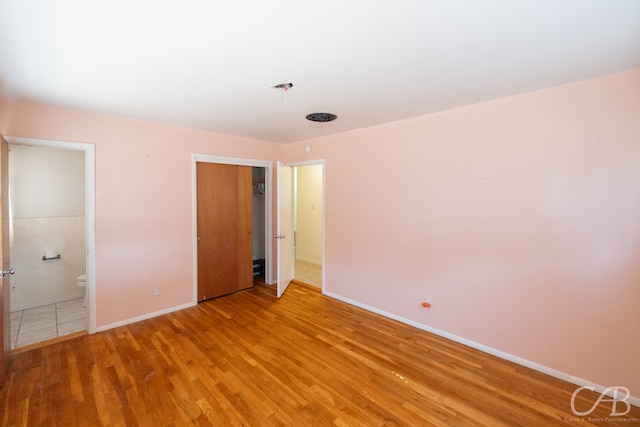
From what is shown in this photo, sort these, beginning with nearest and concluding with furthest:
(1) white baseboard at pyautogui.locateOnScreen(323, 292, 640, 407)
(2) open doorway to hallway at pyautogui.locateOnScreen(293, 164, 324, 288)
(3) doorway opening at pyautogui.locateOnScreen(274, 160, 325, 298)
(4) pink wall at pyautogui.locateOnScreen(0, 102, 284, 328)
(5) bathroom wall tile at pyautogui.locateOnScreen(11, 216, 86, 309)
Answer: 1. (1) white baseboard at pyautogui.locateOnScreen(323, 292, 640, 407)
2. (4) pink wall at pyautogui.locateOnScreen(0, 102, 284, 328)
3. (5) bathroom wall tile at pyautogui.locateOnScreen(11, 216, 86, 309)
4. (3) doorway opening at pyautogui.locateOnScreen(274, 160, 325, 298)
5. (2) open doorway to hallway at pyautogui.locateOnScreen(293, 164, 324, 288)

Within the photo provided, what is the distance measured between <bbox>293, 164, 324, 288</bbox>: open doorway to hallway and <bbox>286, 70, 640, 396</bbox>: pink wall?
2.42 meters

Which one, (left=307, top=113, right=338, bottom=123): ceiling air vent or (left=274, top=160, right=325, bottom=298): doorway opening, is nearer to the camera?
(left=307, top=113, right=338, bottom=123): ceiling air vent

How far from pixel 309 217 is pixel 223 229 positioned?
2.46 metres

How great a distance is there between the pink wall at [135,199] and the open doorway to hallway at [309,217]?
8.11 feet

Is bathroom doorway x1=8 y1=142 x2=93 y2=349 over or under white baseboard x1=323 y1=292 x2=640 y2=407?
over

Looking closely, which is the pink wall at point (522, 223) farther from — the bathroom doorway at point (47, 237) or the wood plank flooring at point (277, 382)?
the bathroom doorway at point (47, 237)

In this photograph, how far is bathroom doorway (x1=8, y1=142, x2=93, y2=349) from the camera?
3.44 m

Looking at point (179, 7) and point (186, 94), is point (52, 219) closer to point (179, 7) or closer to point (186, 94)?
point (186, 94)

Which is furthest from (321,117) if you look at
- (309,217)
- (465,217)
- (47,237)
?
(47,237)

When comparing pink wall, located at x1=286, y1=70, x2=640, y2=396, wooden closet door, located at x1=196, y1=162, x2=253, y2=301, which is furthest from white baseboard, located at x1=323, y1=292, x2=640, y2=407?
wooden closet door, located at x1=196, y1=162, x2=253, y2=301

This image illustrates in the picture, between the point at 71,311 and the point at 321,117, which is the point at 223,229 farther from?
the point at 321,117

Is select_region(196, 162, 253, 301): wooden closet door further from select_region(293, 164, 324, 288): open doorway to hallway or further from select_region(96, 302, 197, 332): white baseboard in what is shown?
select_region(293, 164, 324, 288): open doorway to hallway

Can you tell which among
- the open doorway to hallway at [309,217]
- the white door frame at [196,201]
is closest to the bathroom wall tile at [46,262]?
the white door frame at [196,201]

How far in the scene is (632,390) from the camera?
202 cm
